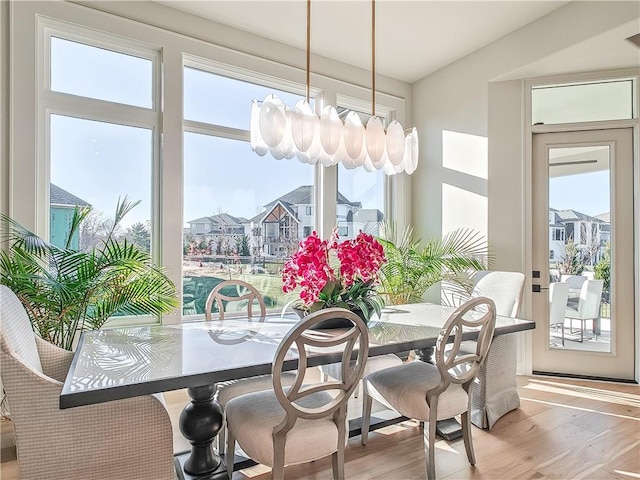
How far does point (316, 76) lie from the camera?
4.25m

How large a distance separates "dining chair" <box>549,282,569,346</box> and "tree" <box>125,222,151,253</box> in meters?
3.57

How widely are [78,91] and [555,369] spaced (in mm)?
4598

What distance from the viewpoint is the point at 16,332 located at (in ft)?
5.18

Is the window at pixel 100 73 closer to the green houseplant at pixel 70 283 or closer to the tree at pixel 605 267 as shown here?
the green houseplant at pixel 70 283

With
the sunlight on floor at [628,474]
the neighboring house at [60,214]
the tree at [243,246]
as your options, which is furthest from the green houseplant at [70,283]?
the sunlight on floor at [628,474]

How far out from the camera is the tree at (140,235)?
332 cm

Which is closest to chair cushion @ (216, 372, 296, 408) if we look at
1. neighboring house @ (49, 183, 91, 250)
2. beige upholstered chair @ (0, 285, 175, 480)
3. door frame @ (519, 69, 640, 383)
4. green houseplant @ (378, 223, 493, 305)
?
beige upholstered chair @ (0, 285, 175, 480)

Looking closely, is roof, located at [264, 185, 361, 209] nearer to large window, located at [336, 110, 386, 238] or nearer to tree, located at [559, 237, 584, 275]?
large window, located at [336, 110, 386, 238]

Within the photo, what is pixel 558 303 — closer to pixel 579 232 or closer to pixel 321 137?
pixel 579 232

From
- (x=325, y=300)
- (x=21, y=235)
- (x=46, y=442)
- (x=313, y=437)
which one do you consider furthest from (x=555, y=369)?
Result: (x=21, y=235)

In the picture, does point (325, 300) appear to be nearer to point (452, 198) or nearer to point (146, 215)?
point (146, 215)

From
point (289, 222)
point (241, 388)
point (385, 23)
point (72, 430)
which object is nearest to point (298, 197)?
point (289, 222)

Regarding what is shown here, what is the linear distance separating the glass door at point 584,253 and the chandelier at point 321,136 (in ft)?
6.56

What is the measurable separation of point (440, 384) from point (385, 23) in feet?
9.99
